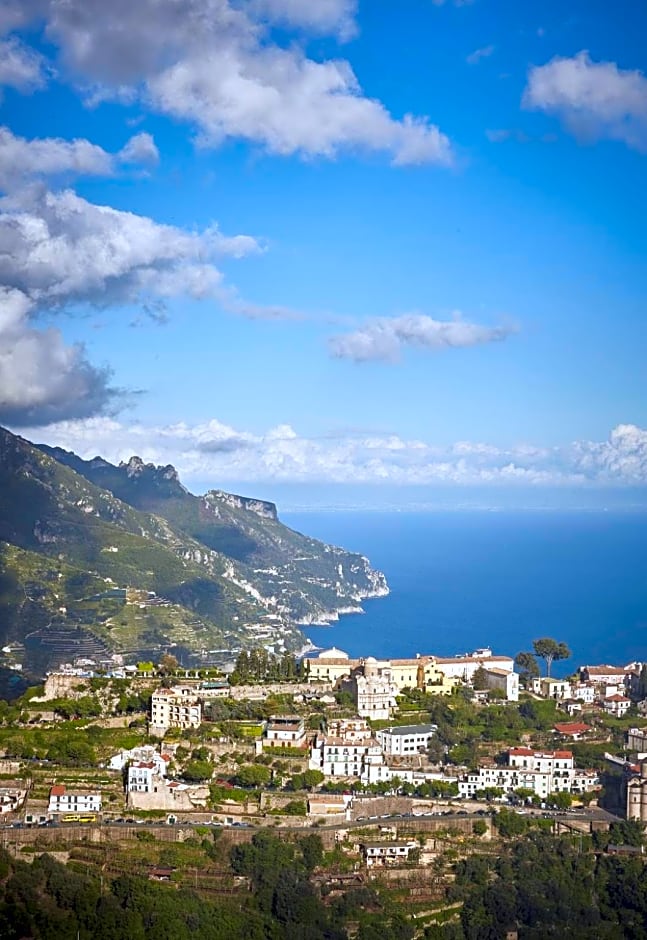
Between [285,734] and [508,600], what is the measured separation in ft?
133

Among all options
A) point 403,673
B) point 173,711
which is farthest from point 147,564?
point 173,711

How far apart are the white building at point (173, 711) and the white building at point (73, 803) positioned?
3.03 meters

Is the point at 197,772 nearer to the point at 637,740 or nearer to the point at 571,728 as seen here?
the point at 571,728

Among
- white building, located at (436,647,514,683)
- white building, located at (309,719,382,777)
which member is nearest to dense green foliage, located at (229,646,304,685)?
white building, located at (436,647,514,683)

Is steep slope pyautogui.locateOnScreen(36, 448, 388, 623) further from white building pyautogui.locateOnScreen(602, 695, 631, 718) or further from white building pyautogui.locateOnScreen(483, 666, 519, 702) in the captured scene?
white building pyautogui.locateOnScreen(602, 695, 631, 718)

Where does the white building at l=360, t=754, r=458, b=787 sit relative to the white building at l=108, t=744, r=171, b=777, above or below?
below

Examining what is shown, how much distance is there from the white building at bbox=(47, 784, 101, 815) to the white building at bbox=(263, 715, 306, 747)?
354cm

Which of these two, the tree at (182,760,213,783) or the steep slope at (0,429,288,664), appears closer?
the tree at (182,760,213,783)

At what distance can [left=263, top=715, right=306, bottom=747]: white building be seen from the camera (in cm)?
2181

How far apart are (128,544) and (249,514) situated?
756 inches

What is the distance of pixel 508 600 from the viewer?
61.0 metres

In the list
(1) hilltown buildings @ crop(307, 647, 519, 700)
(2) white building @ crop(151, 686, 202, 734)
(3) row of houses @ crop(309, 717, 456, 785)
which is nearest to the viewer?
(3) row of houses @ crop(309, 717, 456, 785)

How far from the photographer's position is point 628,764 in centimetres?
2077

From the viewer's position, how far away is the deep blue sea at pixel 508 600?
46.1 meters
